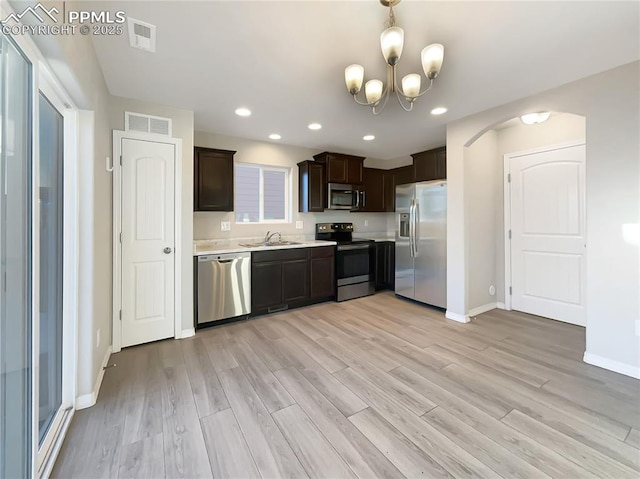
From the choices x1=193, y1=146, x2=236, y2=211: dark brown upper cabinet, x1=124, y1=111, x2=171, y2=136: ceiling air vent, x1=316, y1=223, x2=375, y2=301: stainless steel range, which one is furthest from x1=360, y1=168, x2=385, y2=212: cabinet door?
x1=124, y1=111, x2=171, y2=136: ceiling air vent

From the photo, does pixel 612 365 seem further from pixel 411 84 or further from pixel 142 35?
pixel 142 35

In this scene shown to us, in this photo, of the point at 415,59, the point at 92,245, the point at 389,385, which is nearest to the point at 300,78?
the point at 415,59

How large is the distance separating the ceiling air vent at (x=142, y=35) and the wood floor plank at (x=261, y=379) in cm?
252

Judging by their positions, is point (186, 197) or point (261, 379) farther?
point (186, 197)

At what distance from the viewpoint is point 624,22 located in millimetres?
1688

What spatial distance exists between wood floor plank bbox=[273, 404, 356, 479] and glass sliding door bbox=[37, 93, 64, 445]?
4.16 ft

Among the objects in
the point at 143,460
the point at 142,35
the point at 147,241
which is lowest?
the point at 143,460

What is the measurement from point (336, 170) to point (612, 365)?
12.3 feet

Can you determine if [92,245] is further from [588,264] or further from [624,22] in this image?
[588,264]

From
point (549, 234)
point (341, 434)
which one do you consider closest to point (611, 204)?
point (549, 234)

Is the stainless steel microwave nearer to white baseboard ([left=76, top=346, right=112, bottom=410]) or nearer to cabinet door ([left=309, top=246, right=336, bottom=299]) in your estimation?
cabinet door ([left=309, top=246, right=336, bottom=299])

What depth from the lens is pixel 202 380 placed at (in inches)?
84.0

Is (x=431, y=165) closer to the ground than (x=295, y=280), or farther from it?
farther from it

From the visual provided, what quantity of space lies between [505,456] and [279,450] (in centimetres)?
119
